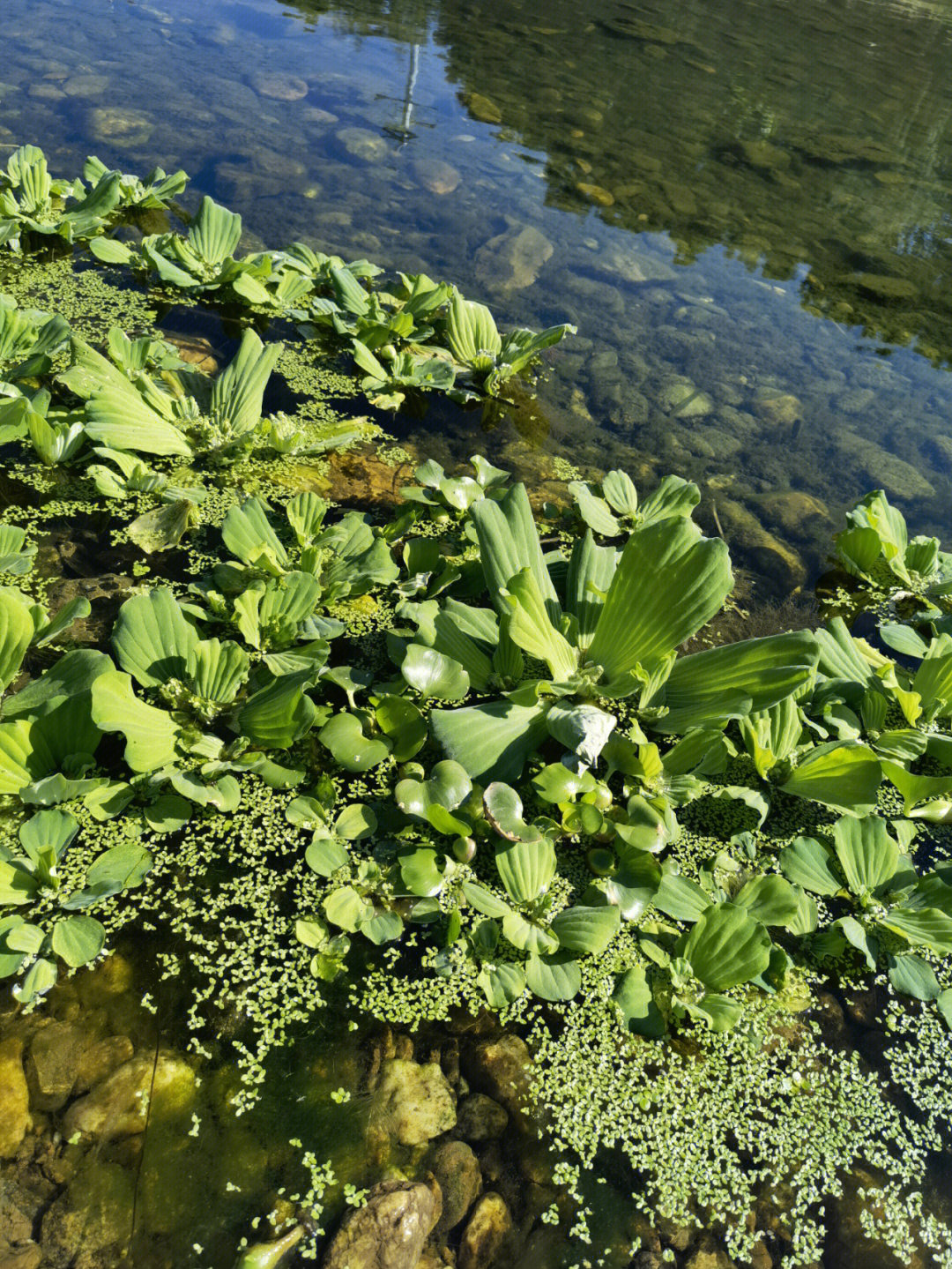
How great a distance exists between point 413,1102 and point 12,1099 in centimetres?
58

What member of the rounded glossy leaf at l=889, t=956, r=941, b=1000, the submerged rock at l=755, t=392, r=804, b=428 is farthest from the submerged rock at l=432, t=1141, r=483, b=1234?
the submerged rock at l=755, t=392, r=804, b=428

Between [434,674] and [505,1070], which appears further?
[434,674]

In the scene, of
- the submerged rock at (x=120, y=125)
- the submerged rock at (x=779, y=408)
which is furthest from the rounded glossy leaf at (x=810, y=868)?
the submerged rock at (x=120, y=125)

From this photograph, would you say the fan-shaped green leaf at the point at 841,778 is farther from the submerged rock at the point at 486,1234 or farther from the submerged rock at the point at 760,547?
the submerged rock at the point at 486,1234

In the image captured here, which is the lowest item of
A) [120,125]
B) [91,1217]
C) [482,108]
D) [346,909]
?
[91,1217]

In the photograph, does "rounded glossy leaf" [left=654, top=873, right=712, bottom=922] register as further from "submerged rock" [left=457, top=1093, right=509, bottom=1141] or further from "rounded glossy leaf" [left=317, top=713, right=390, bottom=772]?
"rounded glossy leaf" [left=317, top=713, right=390, bottom=772]

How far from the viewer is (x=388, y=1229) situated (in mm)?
1235

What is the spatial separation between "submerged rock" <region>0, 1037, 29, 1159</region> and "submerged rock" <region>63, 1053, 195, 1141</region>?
60mm

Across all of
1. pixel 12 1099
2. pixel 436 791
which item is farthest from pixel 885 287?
pixel 12 1099

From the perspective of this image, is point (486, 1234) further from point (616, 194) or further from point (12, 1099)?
point (616, 194)

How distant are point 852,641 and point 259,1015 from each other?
5.23 ft

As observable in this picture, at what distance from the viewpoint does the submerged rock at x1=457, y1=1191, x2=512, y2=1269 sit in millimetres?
1255

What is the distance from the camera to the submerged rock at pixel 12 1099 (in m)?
1.27

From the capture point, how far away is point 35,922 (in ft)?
4.90
